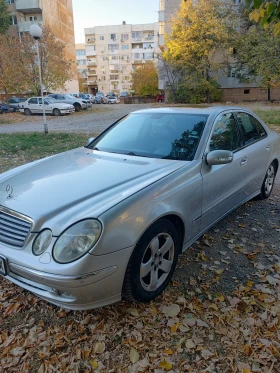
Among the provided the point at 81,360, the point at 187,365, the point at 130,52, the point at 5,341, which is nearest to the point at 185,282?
the point at 187,365

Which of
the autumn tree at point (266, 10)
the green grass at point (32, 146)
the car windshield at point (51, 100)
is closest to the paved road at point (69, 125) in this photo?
the green grass at point (32, 146)

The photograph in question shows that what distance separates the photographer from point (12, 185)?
2598 mm

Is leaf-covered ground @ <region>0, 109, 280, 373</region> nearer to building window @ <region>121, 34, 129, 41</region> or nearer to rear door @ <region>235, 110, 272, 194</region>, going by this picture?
rear door @ <region>235, 110, 272, 194</region>

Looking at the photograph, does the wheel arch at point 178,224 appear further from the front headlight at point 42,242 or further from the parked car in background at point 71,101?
the parked car in background at point 71,101

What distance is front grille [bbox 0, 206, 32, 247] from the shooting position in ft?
6.80

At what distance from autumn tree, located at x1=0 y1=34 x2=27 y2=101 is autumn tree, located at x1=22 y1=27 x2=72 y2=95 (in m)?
0.45

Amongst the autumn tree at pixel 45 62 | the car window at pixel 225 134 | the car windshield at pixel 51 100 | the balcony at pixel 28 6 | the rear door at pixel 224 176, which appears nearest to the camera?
the rear door at pixel 224 176

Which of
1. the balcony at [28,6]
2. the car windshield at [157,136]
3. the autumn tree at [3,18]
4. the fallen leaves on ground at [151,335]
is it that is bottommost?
the fallen leaves on ground at [151,335]

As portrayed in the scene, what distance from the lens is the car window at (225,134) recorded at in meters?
3.11

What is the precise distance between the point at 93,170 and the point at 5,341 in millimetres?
1526

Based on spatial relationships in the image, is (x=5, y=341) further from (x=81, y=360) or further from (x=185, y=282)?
(x=185, y=282)

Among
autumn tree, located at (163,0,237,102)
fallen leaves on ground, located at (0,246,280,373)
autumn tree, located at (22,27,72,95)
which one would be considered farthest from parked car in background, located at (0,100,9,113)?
fallen leaves on ground, located at (0,246,280,373)

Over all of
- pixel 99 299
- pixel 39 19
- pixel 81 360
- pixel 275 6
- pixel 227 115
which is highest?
pixel 39 19

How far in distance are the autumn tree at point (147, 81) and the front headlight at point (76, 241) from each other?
4339 cm
